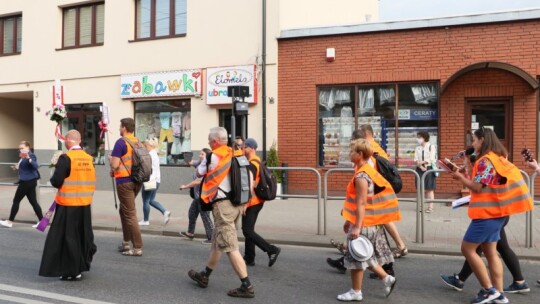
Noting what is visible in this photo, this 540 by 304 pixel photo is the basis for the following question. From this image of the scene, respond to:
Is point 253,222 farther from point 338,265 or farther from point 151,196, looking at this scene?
point 151,196

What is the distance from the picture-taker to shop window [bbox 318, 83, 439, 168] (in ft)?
42.9

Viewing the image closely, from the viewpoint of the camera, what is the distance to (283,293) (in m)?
5.77

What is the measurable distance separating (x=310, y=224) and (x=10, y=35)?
47.0ft

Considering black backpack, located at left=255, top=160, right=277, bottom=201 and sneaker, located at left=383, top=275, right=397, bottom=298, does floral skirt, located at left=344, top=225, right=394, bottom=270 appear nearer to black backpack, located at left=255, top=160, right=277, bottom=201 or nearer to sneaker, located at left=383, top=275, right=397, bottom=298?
sneaker, located at left=383, top=275, right=397, bottom=298

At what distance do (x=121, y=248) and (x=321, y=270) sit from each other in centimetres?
307

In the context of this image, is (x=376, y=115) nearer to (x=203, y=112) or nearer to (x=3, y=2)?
(x=203, y=112)

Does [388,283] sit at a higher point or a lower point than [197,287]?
higher

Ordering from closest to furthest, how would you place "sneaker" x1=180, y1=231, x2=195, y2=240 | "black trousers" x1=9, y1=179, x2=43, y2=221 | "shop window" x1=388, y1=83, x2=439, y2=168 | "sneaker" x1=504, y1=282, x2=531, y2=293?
1. "sneaker" x1=504, y1=282, x2=531, y2=293
2. "sneaker" x1=180, y1=231, x2=195, y2=240
3. "black trousers" x1=9, y1=179, x2=43, y2=221
4. "shop window" x1=388, y1=83, x2=439, y2=168

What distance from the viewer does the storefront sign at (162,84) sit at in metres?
15.2

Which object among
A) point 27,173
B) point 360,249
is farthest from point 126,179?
point 27,173

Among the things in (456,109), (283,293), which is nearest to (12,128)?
(456,109)

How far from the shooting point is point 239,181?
5.59 m

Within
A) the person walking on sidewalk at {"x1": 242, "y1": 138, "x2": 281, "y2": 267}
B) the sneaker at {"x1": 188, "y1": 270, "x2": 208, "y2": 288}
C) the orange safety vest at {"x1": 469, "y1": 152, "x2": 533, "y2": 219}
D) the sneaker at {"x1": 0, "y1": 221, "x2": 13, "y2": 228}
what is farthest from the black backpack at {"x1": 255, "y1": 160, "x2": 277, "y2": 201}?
the sneaker at {"x1": 0, "y1": 221, "x2": 13, "y2": 228}

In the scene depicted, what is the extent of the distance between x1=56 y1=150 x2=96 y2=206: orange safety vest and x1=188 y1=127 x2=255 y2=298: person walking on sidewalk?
1.61 meters
